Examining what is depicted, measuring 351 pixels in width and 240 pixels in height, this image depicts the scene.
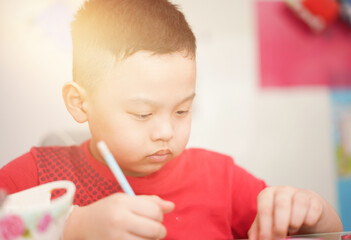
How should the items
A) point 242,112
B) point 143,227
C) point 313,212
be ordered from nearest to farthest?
point 143,227, point 313,212, point 242,112

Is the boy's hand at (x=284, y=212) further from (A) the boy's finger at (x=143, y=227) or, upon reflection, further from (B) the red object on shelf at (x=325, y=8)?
(B) the red object on shelf at (x=325, y=8)

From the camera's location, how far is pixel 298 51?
70cm

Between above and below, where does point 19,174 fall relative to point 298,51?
below

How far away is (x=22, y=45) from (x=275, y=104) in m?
0.40

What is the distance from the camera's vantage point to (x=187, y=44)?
0.47 metres

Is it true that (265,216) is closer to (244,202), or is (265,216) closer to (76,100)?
(244,202)

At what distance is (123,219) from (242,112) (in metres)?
0.35

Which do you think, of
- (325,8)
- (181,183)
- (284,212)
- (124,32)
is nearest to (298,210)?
(284,212)

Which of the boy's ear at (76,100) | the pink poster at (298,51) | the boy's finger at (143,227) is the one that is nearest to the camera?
the boy's finger at (143,227)

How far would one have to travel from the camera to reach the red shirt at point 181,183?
19.3 inches

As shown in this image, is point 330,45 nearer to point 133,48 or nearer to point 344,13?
point 344,13

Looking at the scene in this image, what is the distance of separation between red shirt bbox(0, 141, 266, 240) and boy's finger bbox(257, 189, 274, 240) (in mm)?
86

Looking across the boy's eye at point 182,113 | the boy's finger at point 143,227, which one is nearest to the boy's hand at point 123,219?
the boy's finger at point 143,227

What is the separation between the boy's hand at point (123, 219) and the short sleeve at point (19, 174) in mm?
112
